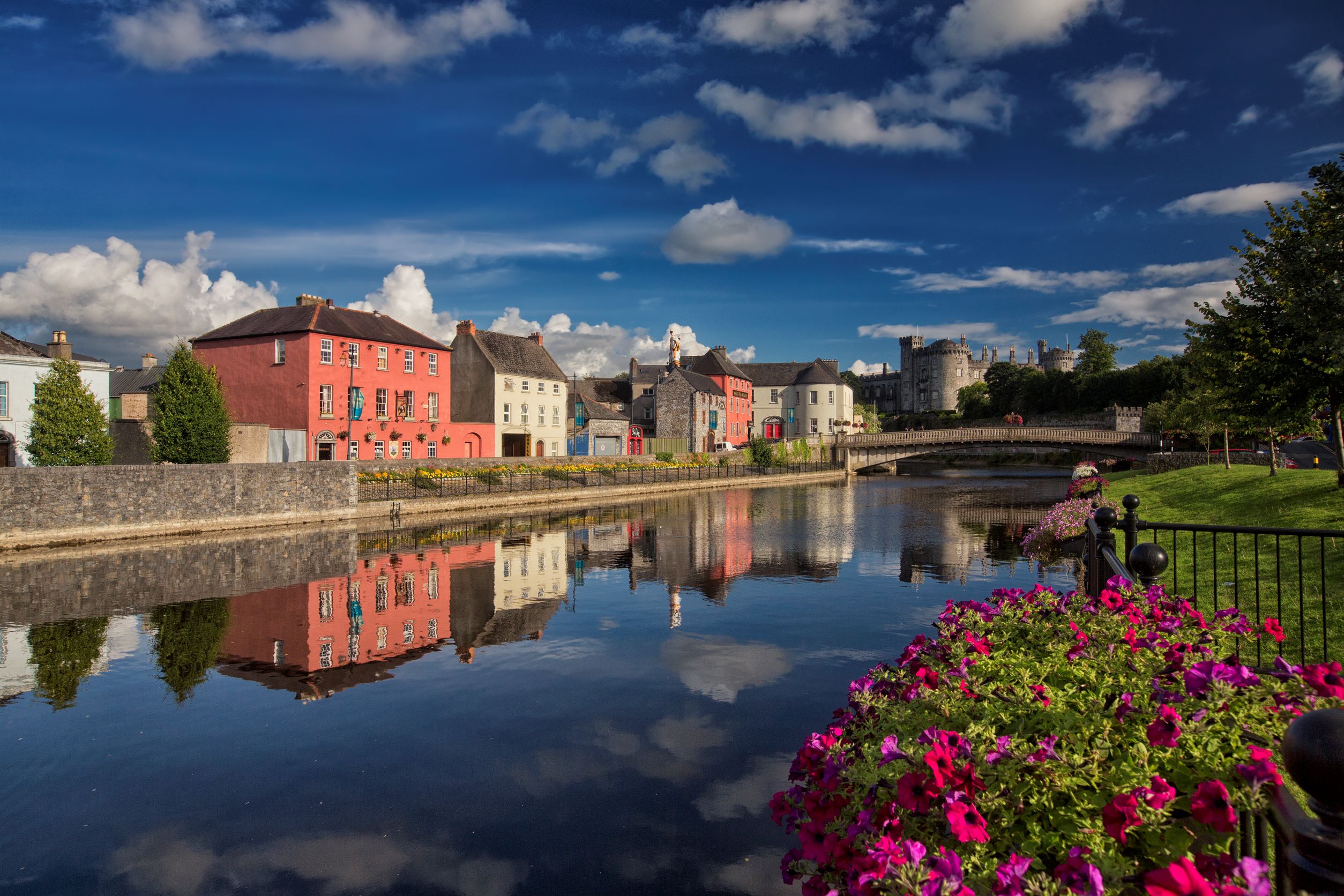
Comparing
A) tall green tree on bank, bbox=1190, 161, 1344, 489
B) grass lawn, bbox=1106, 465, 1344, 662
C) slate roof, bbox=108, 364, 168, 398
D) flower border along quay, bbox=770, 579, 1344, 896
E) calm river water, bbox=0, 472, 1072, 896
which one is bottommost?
calm river water, bbox=0, 472, 1072, 896

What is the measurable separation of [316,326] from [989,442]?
1955 inches

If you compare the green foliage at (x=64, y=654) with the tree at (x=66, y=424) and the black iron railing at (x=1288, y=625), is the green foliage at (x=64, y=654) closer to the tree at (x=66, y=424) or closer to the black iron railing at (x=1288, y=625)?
the black iron railing at (x=1288, y=625)

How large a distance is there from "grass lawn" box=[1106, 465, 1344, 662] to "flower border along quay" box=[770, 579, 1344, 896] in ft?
6.54

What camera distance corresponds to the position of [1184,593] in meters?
11.4

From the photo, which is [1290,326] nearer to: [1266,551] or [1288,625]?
[1266,551]

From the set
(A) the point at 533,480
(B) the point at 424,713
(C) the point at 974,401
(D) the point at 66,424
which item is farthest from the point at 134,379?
(C) the point at 974,401

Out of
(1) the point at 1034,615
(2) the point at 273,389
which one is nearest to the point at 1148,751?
(1) the point at 1034,615

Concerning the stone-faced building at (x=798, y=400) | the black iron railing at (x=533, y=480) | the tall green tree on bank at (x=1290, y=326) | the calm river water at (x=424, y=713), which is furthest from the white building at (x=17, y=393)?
the stone-faced building at (x=798, y=400)

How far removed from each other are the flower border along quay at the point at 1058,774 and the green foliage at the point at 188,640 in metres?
9.53

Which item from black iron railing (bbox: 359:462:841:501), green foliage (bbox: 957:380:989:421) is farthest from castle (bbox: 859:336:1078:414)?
black iron railing (bbox: 359:462:841:501)

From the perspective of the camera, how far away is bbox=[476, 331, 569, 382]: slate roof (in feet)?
177

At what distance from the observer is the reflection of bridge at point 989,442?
55594mm

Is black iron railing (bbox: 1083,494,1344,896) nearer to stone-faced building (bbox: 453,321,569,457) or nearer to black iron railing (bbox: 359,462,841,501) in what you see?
black iron railing (bbox: 359,462,841,501)

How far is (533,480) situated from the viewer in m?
41.3
